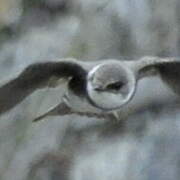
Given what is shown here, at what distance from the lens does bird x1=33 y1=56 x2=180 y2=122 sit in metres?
1.30

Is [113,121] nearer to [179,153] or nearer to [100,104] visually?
[179,153]

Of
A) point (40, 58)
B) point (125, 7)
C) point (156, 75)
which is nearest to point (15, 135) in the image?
point (40, 58)

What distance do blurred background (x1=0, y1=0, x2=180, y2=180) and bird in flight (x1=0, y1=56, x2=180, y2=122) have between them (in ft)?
0.83

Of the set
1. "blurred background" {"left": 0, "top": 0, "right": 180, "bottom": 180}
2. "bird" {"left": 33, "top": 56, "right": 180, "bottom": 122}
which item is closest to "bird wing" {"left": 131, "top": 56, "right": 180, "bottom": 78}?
"bird" {"left": 33, "top": 56, "right": 180, "bottom": 122}

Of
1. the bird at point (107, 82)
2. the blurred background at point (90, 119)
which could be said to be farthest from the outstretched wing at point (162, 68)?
the blurred background at point (90, 119)

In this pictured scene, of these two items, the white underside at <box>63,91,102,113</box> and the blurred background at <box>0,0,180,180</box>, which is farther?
the blurred background at <box>0,0,180,180</box>

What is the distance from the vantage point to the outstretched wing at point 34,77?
1.31 m

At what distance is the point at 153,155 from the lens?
5.63 ft

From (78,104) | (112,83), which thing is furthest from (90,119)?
(112,83)

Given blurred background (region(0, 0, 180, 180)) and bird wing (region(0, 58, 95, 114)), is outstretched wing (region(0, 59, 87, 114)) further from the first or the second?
blurred background (region(0, 0, 180, 180))

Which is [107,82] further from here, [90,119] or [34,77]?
[90,119]

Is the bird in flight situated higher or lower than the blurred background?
→ higher

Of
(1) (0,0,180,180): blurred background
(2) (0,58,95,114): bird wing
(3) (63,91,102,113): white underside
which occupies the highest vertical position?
(2) (0,58,95,114): bird wing

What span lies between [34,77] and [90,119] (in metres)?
0.36
